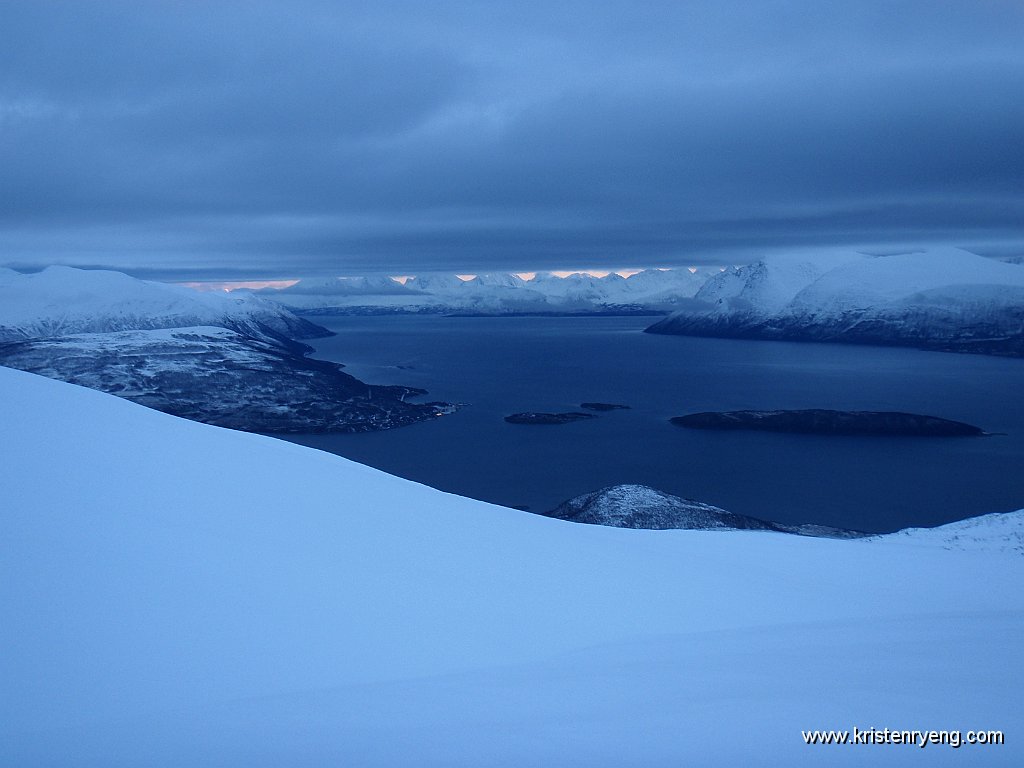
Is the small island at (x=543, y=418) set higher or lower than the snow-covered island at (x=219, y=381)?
lower

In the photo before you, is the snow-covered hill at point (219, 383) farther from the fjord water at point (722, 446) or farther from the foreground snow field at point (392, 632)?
the foreground snow field at point (392, 632)

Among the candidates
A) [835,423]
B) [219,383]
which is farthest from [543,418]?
[219,383]

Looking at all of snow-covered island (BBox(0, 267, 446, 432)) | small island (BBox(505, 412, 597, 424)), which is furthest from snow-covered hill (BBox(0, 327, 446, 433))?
small island (BBox(505, 412, 597, 424))

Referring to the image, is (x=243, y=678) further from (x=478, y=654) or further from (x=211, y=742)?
(x=478, y=654)

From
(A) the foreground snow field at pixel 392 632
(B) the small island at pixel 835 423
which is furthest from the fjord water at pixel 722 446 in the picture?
(A) the foreground snow field at pixel 392 632

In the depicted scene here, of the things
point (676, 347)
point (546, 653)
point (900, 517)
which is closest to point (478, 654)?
point (546, 653)

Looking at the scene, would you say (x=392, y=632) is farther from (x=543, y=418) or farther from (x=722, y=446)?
(x=543, y=418)
